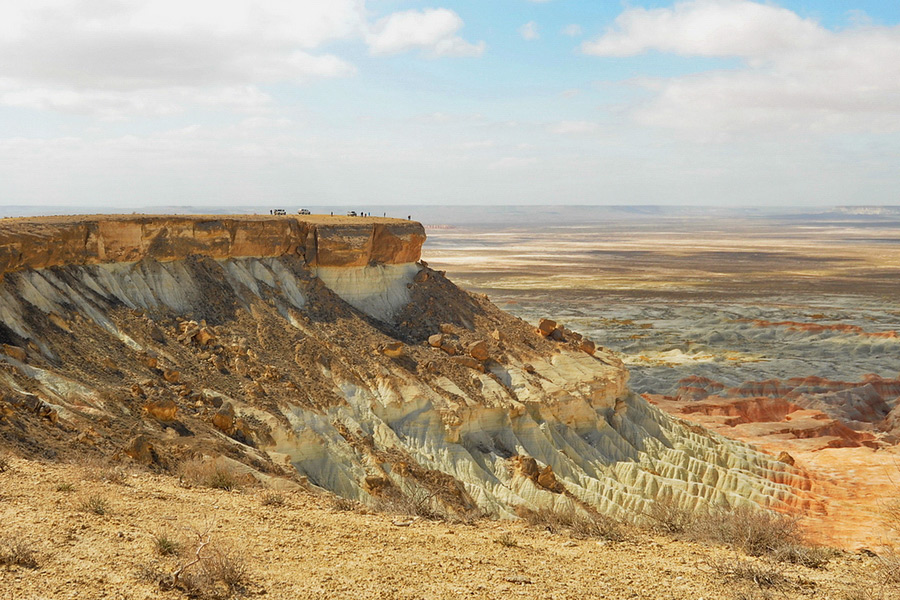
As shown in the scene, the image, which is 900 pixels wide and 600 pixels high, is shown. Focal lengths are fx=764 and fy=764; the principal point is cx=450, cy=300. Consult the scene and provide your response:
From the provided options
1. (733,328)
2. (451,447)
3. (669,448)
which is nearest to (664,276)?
(733,328)

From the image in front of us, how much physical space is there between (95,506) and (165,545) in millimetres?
1892

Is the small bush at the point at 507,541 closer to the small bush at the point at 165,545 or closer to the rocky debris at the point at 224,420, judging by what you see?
the small bush at the point at 165,545

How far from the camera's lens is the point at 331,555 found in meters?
9.52

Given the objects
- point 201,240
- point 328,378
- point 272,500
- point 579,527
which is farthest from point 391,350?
point 579,527

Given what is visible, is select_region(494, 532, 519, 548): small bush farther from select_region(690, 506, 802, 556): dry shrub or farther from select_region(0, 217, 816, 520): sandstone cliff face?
select_region(0, 217, 816, 520): sandstone cliff face

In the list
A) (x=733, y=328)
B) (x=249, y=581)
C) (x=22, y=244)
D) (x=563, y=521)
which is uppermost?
(x=22, y=244)

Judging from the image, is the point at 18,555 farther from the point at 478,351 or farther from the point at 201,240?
the point at 478,351

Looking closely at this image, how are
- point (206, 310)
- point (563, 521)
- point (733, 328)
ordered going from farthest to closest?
point (733, 328) < point (206, 310) < point (563, 521)

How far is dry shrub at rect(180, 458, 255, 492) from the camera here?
13094 mm

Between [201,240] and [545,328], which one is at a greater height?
[201,240]

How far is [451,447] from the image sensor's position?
22688mm

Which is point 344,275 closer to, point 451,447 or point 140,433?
point 451,447

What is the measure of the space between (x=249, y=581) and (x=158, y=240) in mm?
19046

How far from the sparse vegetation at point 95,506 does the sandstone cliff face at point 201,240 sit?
12.3 m
